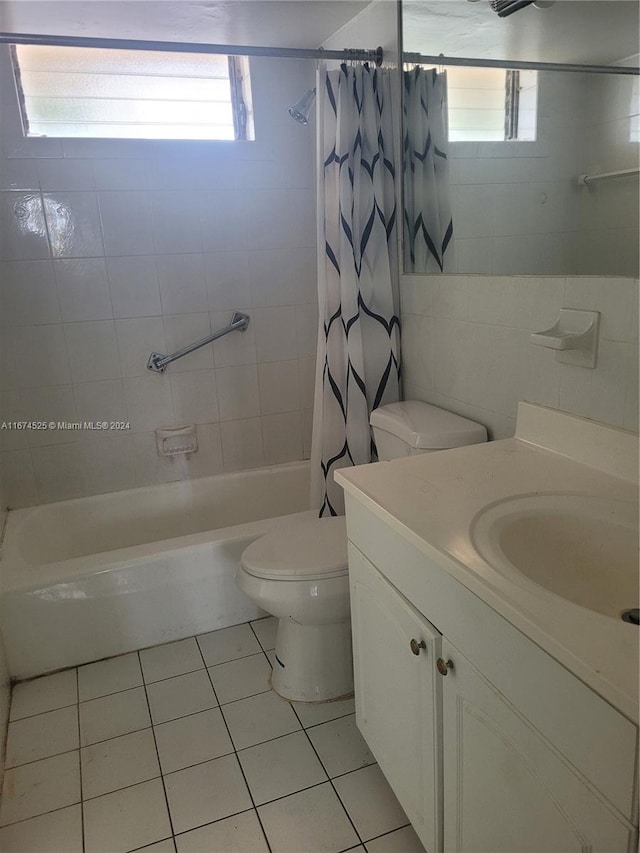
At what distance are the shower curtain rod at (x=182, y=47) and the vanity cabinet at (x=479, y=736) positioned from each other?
1.58 metres

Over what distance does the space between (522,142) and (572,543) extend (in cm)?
108

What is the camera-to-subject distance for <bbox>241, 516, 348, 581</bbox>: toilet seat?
171cm

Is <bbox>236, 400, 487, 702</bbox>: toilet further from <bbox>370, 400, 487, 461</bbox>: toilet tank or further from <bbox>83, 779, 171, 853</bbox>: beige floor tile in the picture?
<bbox>83, 779, 171, 853</bbox>: beige floor tile

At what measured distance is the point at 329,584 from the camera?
5.60 ft

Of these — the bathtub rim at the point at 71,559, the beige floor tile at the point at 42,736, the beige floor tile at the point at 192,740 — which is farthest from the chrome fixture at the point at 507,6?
the beige floor tile at the point at 42,736

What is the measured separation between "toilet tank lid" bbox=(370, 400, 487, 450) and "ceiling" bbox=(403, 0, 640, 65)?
37.6 inches

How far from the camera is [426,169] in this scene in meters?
1.98

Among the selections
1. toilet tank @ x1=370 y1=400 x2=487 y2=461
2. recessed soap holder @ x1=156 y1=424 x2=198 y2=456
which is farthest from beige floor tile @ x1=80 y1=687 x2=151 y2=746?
toilet tank @ x1=370 y1=400 x2=487 y2=461

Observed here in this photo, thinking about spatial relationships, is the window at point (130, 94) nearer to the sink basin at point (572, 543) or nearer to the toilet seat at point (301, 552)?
the toilet seat at point (301, 552)

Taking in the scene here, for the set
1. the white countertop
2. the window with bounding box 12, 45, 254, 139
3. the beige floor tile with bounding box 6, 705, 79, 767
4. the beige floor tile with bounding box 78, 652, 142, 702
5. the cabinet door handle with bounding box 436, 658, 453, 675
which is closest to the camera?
the white countertop

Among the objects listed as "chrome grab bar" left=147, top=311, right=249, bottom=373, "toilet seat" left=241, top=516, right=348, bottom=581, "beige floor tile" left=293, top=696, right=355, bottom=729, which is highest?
"chrome grab bar" left=147, top=311, right=249, bottom=373

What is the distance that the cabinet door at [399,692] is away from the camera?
44.5 inches

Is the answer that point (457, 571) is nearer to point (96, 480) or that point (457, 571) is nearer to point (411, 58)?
point (411, 58)

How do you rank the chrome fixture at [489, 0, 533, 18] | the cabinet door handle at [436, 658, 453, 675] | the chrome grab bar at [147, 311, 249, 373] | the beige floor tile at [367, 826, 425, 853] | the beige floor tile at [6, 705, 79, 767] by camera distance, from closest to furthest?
the cabinet door handle at [436, 658, 453, 675]
the beige floor tile at [367, 826, 425, 853]
the chrome fixture at [489, 0, 533, 18]
the beige floor tile at [6, 705, 79, 767]
the chrome grab bar at [147, 311, 249, 373]
